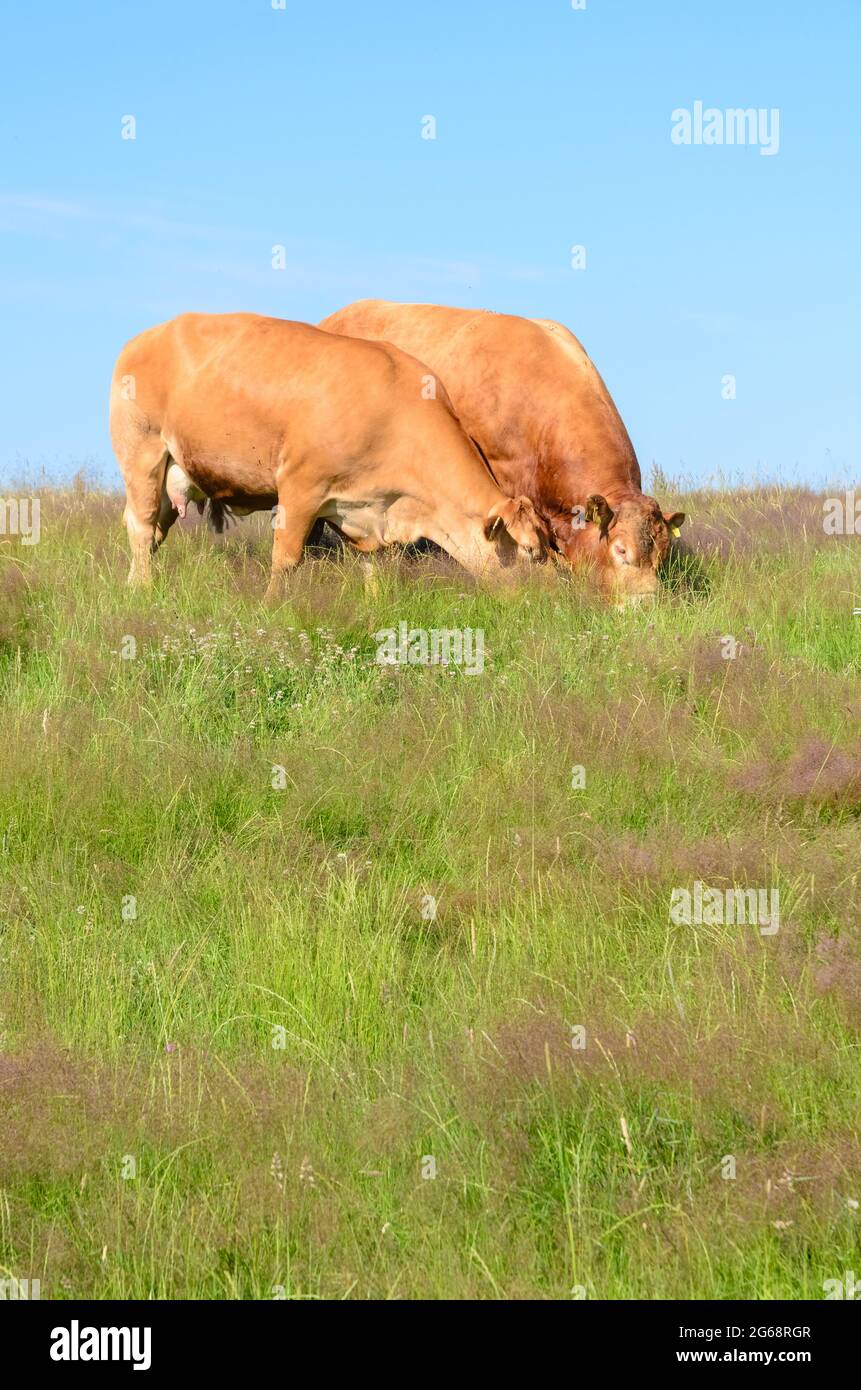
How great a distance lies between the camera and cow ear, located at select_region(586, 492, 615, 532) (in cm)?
1029

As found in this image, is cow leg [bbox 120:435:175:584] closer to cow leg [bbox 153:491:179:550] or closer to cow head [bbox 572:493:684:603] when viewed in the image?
cow leg [bbox 153:491:179:550]

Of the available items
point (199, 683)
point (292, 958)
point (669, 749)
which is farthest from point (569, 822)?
point (199, 683)

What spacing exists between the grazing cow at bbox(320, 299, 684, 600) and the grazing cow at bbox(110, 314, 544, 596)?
686mm

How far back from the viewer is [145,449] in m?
11.5

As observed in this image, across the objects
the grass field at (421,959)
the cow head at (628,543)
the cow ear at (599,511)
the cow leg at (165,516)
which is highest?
the cow leg at (165,516)

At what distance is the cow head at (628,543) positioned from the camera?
1016 centimetres

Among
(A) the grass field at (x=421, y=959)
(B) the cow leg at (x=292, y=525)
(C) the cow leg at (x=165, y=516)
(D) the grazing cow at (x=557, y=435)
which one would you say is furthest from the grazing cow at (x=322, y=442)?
(A) the grass field at (x=421, y=959)

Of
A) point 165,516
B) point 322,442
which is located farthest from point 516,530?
point 165,516

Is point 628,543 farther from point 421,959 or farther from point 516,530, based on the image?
point 421,959

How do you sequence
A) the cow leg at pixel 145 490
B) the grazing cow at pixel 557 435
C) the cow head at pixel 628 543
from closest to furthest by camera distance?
the cow head at pixel 628 543
the grazing cow at pixel 557 435
the cow leg at pixel 145 490

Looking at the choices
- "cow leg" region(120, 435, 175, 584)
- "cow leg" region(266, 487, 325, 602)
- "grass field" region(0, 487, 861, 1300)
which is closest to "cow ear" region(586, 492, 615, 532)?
"grass field" region(0, 487, 861, 1300)

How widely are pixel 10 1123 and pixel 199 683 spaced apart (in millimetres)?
4175

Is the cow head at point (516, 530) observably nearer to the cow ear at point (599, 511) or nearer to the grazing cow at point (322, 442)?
the grazing cow at point (322, 442)
